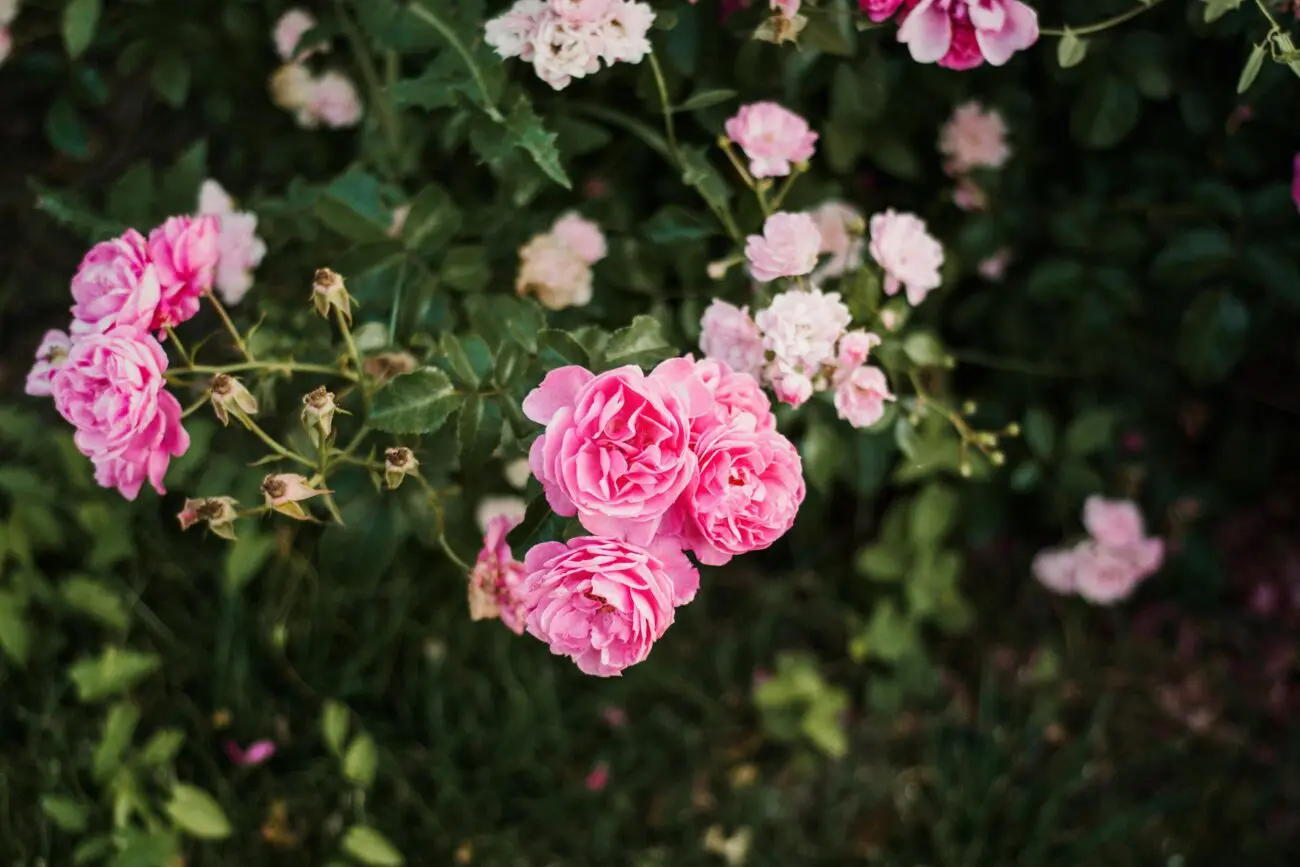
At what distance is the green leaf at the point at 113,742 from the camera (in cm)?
148

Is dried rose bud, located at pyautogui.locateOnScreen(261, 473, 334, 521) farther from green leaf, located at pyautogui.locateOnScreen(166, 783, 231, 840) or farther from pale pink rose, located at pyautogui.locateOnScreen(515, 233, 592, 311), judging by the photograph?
green leaf, located at pyautogui.locateOnScreen(166, 783, 231, 840)

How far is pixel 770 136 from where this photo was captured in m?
1.12

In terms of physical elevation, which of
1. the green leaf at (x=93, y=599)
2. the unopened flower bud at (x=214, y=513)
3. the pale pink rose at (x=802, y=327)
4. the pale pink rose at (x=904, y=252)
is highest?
the pale pink rose at (x=904, y=252)

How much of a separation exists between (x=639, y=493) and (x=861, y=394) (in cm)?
34

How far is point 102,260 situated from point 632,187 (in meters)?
0.83

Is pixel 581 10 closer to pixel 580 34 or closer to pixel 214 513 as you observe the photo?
pixel 580 34

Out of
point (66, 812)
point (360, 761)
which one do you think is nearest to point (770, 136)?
point (360, 761)

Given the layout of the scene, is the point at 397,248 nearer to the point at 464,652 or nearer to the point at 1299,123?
the point at 464,652

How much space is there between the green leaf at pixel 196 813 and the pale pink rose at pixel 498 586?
0.69m

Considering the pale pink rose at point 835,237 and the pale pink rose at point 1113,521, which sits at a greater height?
the pale pink rose at point 835,237

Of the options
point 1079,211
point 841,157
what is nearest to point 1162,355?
point 1079,211

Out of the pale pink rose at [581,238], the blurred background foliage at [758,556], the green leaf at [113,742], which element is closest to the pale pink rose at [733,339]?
the blurred background foliage at [758,556]

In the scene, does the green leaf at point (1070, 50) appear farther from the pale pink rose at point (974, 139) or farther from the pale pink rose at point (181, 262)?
the pale pink rose at point (181, 262)

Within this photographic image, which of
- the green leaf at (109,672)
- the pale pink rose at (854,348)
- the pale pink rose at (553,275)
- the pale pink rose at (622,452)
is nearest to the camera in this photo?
the pale pink rose at (622,452)
